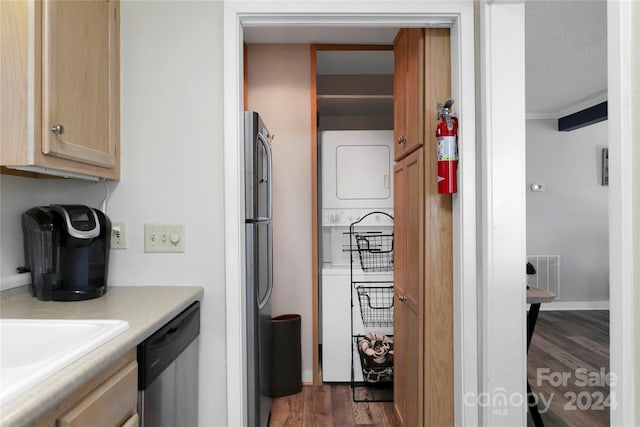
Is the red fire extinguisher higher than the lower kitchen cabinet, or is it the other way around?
the red fire extinguisher

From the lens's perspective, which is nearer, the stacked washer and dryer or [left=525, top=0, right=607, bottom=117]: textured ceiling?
[left=525, top=0, right=607, bottom=117]: textured ceiling

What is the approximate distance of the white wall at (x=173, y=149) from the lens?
1.54 m

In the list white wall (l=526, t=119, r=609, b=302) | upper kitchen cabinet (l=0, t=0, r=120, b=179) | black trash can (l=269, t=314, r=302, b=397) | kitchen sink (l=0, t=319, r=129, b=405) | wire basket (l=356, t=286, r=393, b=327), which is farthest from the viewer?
white wall (l=526, t=119, r=609, b=302)

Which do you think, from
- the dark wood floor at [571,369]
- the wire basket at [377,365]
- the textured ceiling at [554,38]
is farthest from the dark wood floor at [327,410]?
the textured ceiling at [554,38]

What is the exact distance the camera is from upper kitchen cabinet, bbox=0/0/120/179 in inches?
43.3

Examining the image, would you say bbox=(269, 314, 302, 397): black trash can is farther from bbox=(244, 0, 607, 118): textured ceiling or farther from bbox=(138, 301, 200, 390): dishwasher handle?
bbox=(244, 0, 607, 118): textured ceiling

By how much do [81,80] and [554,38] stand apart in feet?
10.0

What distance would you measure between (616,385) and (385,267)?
2.27m

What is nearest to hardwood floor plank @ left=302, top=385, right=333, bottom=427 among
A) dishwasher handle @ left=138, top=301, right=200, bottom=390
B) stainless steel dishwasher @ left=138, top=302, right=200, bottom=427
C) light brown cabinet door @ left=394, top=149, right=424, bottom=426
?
light brown cabinet door @ left=394, top=149, right=424, bottom=426

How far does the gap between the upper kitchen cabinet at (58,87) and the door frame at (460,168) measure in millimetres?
435

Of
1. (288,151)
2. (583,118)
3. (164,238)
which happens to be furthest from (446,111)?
(583,118)

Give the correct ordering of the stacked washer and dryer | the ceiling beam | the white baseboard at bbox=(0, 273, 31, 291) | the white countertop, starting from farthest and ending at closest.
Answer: the ceiling beam, the stacked washer and dryer, the white baseboard at bbox=(0, 273, 31, 291), the white countertop

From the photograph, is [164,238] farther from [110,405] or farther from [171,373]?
[110,405]

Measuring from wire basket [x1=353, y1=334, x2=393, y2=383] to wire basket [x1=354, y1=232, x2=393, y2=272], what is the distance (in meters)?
0.55
